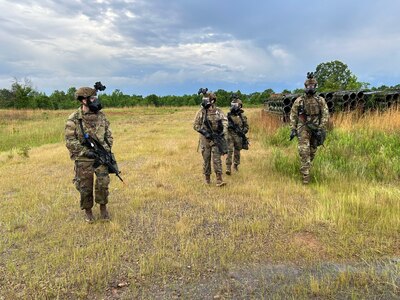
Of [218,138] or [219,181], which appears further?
[218,138]

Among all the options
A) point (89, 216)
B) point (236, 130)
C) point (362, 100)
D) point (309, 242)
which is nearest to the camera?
point (309, 242)

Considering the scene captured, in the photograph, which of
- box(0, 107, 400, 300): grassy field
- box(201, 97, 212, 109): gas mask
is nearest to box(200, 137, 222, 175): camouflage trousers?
box(0, 107, 400, 300): grassy field

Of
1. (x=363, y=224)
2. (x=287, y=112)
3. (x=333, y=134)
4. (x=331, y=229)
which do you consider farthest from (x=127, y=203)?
(x=287, y=112)

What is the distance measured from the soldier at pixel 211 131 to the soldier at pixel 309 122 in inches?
60.1

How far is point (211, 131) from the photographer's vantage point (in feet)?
23.7

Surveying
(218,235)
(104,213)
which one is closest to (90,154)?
(104,213)

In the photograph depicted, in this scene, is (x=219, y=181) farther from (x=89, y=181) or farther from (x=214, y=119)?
(x=89, y=181)

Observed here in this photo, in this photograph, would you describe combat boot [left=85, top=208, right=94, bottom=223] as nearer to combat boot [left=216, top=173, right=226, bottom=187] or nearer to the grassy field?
the grassy field

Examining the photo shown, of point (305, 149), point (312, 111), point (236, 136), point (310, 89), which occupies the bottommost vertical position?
point (305, 149)

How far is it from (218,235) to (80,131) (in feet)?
7.70

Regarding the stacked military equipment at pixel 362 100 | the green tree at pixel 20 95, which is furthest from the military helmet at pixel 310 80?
the green tree at pixel 20 95

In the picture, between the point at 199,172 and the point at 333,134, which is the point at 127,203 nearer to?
the point at 199,172

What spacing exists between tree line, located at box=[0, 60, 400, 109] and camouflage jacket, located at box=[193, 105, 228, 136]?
23216 millimetres

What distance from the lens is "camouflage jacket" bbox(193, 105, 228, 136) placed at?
23.8ft
